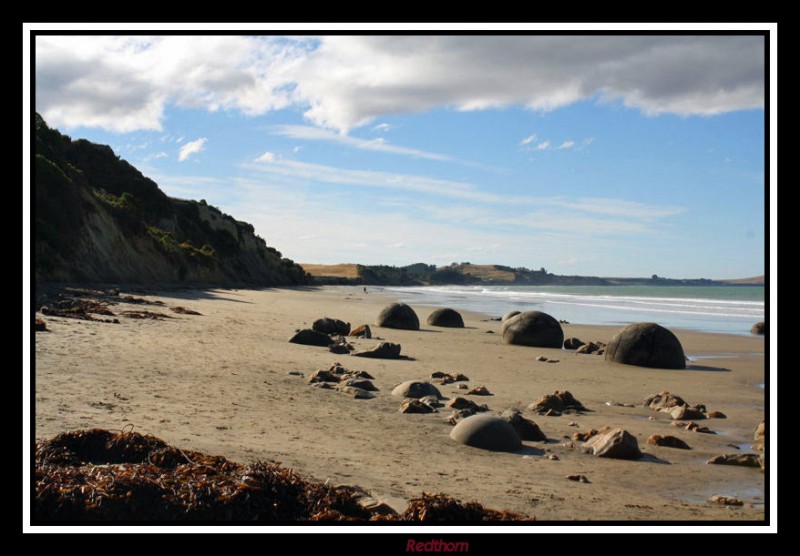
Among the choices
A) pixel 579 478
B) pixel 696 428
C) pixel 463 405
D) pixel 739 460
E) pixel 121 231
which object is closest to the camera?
pixel 579 478


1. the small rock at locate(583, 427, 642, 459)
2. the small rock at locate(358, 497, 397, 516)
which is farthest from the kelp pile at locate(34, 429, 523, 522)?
the small rock at locate(583, 427, 642, 459)

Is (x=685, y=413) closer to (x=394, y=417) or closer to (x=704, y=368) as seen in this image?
(x=394, y=417)

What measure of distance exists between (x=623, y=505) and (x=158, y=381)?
6.51 m

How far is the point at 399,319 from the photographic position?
22516mm

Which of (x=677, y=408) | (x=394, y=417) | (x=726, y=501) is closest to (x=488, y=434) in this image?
(x=394, y=417)

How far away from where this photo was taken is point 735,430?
8.74m

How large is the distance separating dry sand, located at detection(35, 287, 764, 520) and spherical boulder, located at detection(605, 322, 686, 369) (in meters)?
0.46

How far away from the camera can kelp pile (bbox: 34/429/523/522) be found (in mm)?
4312

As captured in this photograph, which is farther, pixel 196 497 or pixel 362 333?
pixel 362 333

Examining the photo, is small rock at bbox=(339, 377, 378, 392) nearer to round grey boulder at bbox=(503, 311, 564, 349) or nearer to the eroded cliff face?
the eroded cliff face

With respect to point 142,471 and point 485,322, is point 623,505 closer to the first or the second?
point 142,471

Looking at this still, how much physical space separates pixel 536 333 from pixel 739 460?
1180 centimetres
